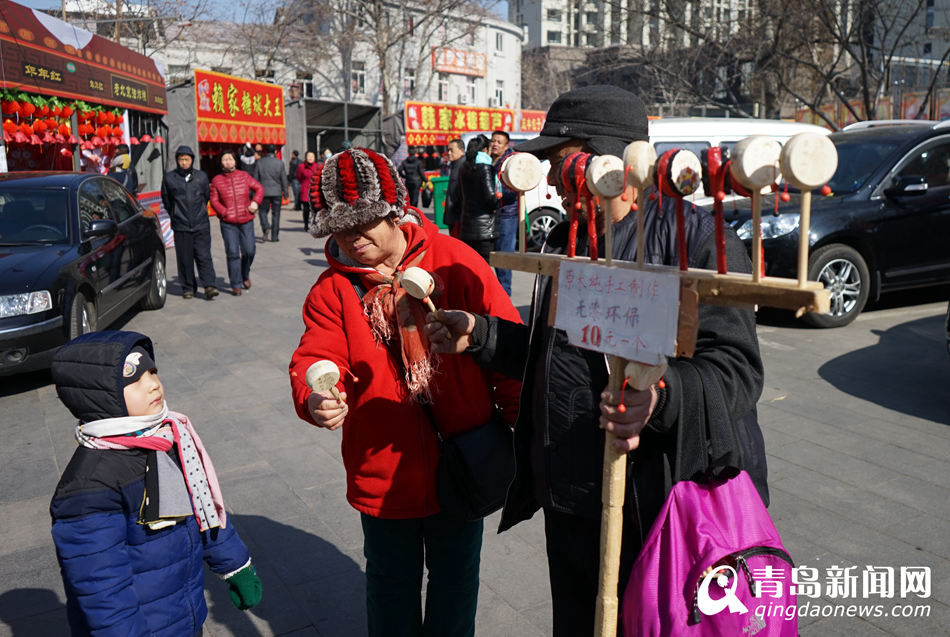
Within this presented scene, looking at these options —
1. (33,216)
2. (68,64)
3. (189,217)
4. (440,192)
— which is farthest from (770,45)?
(33,216)

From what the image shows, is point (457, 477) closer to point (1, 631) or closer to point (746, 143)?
point (746, 143)

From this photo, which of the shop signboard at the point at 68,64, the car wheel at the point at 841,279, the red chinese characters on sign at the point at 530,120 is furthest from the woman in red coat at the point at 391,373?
the red chinese characters on sign at the point at 530,120

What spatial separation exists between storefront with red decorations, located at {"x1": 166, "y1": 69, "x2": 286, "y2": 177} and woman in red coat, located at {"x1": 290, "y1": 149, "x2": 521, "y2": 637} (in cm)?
1904

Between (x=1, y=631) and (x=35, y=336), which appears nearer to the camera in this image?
(x=1, y=631)

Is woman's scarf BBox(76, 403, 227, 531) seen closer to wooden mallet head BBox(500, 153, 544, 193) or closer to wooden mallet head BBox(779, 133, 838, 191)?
wooden mallet head BBox(500, 153, 544, 193)

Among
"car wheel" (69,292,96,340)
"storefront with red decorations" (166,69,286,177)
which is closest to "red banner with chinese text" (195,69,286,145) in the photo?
"storefront with red decorations" (166,69,286,177)

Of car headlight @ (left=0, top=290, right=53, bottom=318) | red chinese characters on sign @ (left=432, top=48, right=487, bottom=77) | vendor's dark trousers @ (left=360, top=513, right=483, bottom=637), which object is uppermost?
red chinese characters on sign @ (left=432, top=48, right=487, bottom=77)

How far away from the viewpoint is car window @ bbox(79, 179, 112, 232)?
7.21 meters

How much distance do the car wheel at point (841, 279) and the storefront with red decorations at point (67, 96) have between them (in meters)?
10.6

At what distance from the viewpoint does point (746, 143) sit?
1.31 m

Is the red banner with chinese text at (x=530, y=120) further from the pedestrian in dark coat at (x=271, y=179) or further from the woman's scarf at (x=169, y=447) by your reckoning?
the woman's scarf at (x=169, y=447)

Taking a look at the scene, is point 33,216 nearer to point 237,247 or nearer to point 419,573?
point 237,247

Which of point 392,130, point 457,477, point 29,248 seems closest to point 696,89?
point 392,130

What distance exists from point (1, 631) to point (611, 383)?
9.22 feet
